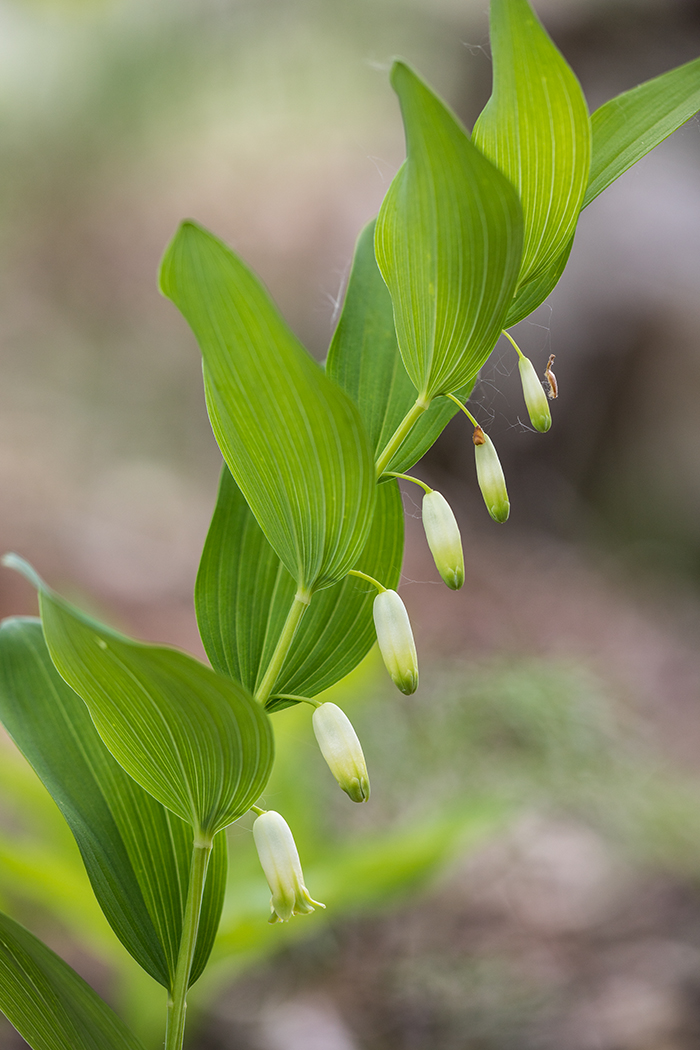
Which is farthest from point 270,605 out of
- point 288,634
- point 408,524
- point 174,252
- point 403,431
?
point 408,524

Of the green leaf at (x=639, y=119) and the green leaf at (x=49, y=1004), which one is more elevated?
the green leaf at (x=639, y=119)

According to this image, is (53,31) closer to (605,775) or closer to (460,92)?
(460,92)

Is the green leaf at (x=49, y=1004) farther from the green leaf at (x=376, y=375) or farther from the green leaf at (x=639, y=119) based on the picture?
the green leaf at (x=639, y=119)

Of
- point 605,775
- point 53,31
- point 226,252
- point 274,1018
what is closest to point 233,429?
point 226,252

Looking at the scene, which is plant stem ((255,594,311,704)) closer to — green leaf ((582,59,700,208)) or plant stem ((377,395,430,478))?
plant stem ((377,395,430,478))

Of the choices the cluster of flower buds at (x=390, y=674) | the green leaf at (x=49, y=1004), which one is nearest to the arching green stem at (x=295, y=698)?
the cluster of flower buds at (x=390, y=674)

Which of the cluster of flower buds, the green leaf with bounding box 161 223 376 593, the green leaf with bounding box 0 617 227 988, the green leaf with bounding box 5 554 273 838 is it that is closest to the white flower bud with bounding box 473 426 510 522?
the cluster of flower buds

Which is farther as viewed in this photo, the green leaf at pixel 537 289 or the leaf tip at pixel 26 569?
the green leaf at pixel 537 289
